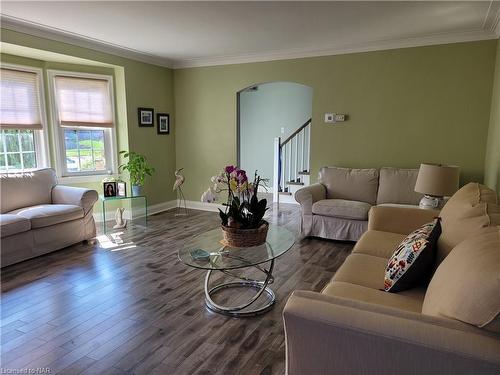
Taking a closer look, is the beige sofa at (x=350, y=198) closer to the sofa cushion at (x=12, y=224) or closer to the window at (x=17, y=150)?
the sofa cushion at (x=12, y=224)

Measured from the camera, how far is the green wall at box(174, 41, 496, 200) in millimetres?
4242

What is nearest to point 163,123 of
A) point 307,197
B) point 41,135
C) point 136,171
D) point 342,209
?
point 136,171

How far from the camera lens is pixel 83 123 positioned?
504 centimetres

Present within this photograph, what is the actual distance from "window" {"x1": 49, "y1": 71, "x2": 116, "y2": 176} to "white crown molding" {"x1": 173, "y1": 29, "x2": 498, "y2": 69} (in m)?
1.46

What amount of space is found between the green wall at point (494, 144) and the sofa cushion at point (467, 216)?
158 cm

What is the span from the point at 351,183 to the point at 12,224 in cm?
387

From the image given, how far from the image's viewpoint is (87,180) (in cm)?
520

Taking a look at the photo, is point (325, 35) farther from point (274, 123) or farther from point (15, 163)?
point (15, 163)

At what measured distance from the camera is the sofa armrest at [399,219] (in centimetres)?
289

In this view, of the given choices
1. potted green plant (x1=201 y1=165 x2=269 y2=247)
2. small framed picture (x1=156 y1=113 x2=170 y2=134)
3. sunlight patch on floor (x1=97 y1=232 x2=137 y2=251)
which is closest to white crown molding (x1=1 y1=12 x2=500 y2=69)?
small framed picture (x1=156 y1=113 x2=170 y2=134)

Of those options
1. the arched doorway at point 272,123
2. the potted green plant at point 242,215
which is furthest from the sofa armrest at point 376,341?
the arched doorway at point 272,123

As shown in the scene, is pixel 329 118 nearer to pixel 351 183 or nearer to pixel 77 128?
pixel 351 183

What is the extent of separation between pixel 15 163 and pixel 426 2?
5.08 metres

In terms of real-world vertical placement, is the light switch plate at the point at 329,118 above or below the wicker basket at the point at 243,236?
above
